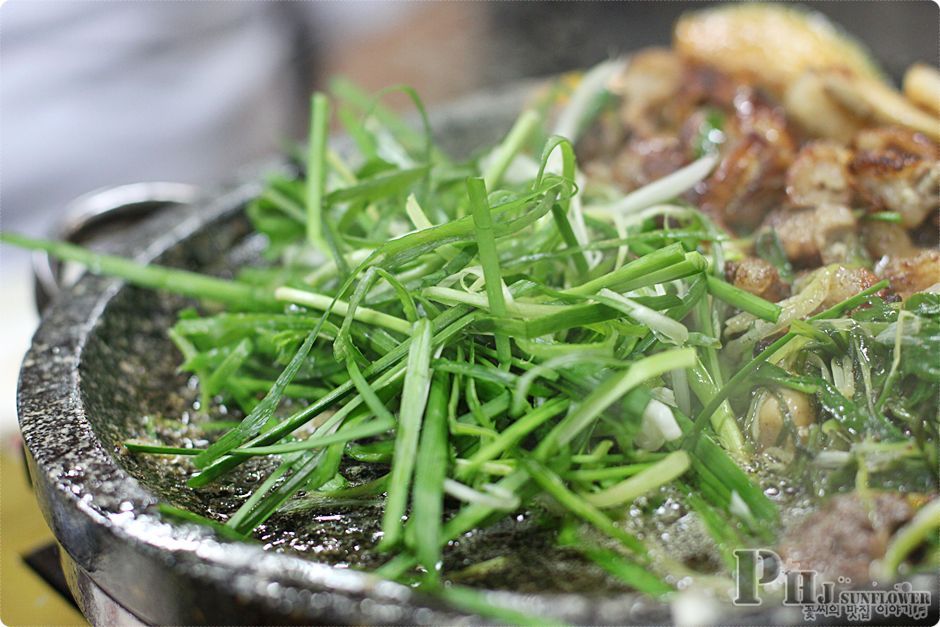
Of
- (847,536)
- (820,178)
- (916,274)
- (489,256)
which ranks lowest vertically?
(847,536)

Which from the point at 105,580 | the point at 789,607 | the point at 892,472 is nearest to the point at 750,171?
the point at 892,472

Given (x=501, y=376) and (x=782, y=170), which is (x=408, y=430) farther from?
(x=782, y=170)

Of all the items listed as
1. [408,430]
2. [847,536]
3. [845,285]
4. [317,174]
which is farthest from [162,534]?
[845,285]

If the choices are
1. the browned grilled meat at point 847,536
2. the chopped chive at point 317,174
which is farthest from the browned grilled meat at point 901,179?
the chopped chive at point 317,174

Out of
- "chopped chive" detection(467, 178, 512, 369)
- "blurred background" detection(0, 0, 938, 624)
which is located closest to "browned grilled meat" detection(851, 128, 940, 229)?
"chopped chive" detection(467, 178, 512, 369)

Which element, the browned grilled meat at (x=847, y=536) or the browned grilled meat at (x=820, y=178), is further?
the browned grilled meat at (x=820, y=178)

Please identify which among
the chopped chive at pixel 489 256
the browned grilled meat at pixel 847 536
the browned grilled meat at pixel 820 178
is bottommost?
the browned grilled meat at pixel 847 536

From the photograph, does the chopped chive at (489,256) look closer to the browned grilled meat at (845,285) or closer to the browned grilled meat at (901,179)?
the browned grilled meat at (845,285)
